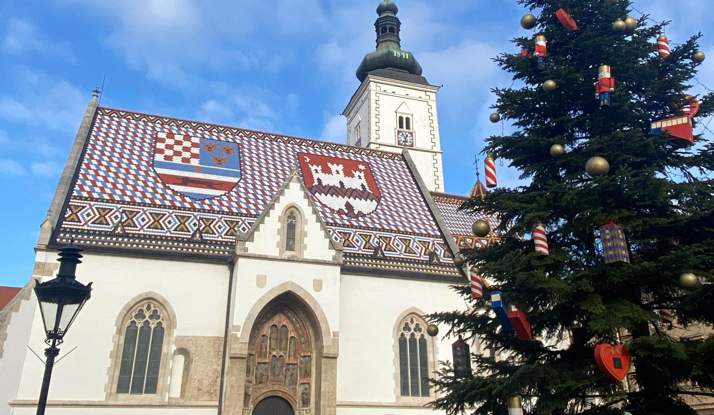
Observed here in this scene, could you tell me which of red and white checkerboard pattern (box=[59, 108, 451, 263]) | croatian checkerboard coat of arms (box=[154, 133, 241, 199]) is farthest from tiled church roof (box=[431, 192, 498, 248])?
croatian checkerboard coat of arms (box=[154, 133, 241, 199])

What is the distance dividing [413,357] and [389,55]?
28.2 meters

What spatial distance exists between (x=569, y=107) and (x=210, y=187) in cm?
1218

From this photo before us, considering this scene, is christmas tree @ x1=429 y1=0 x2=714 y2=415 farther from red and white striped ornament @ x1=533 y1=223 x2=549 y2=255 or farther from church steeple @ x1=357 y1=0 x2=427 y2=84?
church steeple @ x1=357 y1=0 x2=427 y2=84

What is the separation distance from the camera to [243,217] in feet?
59.5

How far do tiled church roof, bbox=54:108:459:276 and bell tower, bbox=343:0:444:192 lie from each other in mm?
13869

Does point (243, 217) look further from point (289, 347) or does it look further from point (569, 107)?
point (569, 107)

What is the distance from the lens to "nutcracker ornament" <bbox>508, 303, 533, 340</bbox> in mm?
8734

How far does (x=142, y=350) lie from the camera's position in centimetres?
1508

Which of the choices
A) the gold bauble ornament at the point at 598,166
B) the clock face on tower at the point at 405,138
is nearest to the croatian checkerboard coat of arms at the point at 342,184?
the gold bauble ornament at the point at 598,166

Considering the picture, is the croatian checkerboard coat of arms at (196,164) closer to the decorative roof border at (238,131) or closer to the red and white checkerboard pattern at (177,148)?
the red and white checkerboard pattern at (177,148)

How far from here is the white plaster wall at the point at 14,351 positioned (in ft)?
44.5

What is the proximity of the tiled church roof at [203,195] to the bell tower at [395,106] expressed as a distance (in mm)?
13869

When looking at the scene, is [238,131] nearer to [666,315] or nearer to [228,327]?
[228,327]

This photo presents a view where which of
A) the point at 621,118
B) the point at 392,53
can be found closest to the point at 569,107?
the point at 621,118
